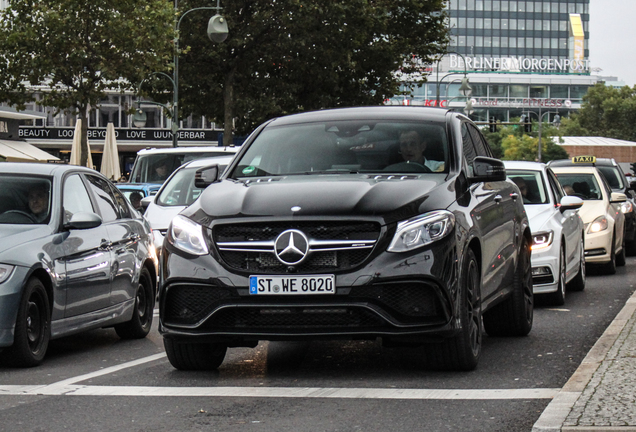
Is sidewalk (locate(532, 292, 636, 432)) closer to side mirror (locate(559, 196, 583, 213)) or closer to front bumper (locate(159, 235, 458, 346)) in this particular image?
→ front bumper (locate(159, 235, 458, 346))

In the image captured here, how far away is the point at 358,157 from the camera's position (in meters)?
7.86

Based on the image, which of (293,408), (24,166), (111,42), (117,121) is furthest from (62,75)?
(117,121)

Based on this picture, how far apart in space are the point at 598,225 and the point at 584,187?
125 cm

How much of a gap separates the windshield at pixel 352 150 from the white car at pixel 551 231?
13.9 feet

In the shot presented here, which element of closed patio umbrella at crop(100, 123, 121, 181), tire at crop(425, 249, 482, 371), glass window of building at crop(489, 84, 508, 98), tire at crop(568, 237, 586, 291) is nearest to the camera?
tire at crop(425, 249, 482, 371)

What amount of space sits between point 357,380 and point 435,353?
53 centimetres

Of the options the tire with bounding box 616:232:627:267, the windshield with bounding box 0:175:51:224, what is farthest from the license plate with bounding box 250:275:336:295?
the tire with bounding box 616:232:627:267

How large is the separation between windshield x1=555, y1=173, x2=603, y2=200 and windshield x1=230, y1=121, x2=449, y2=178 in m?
10.1

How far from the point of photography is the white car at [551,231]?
1197cm

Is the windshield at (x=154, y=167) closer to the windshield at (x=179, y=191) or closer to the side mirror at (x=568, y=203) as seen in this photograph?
the windshield at (x=179, y=191)

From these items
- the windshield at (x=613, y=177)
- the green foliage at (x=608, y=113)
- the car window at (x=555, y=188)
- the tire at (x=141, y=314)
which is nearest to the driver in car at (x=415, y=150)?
the tire at (x=141, y=314)

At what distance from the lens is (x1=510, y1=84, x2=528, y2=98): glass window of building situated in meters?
177

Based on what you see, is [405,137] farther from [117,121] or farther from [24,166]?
[117,121]

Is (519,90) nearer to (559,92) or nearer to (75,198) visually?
(559,92)
